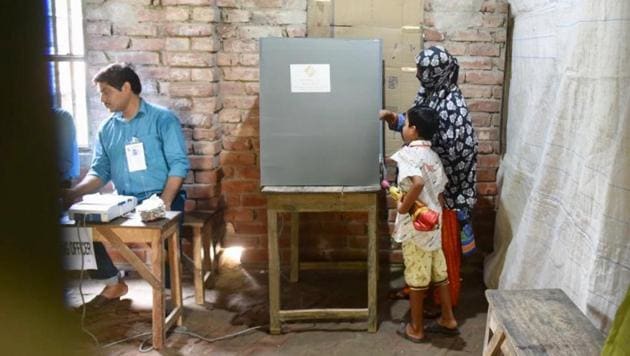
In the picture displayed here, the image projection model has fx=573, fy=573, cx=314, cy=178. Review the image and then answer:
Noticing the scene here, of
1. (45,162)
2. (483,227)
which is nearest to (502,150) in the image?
(483,227)

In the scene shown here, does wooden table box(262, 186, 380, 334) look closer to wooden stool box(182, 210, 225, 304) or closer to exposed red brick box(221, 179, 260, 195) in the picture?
wooden stool box(182, 210, 225, 304)

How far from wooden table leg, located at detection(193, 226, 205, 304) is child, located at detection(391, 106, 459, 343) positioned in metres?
1.12

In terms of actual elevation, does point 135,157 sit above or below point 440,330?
above

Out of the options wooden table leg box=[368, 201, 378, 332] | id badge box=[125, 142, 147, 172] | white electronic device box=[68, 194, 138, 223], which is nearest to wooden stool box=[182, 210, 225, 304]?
id badge box=[125, 142, 147, 172]

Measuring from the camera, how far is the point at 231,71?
3.58m

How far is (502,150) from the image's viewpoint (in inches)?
144

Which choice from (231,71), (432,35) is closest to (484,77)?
(432,35)

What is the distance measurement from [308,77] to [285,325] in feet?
4.28

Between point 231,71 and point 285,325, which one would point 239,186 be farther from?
point 285,325

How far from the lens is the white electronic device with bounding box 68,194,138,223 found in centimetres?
265

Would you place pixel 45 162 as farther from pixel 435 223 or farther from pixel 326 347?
pixel 326 347

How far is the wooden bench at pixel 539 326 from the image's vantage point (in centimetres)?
183

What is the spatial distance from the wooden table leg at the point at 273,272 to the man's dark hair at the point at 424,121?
798 mm

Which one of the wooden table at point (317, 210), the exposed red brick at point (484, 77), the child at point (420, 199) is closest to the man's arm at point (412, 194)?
the child at point (420, 199)
